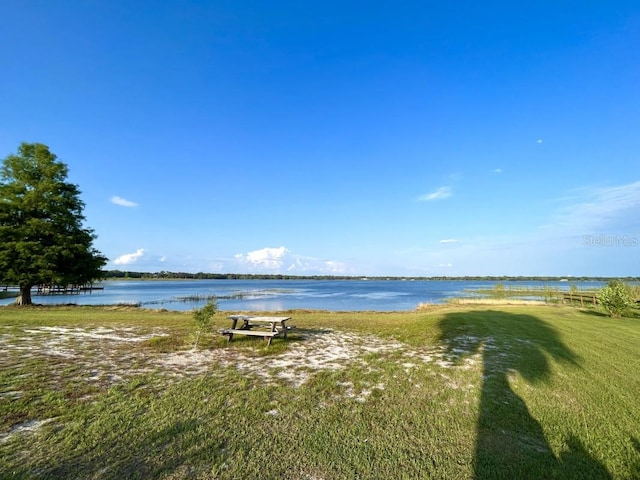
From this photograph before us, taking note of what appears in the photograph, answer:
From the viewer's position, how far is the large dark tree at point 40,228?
1836 cm

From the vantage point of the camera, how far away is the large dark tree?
18.4m

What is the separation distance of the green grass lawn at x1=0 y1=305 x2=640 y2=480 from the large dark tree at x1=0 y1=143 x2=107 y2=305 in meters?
12.2

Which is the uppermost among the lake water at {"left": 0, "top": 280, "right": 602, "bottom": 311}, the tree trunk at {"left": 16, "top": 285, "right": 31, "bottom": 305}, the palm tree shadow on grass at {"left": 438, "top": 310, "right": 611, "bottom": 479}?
the tree trunk at {"left": 16, "top": 285, "right": 31, "bottom": 305}

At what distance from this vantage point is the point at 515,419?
488 centimetres

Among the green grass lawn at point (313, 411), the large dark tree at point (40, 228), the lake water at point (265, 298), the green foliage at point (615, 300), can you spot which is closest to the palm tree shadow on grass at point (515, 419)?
the green grass lawn at point (313, 411)


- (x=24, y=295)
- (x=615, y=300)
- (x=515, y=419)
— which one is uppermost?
(x=615, y=300)

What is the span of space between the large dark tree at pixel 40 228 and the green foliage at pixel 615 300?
1241 inches

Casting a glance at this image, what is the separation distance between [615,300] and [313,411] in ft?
72.4

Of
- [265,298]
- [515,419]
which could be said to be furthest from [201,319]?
[265,298]

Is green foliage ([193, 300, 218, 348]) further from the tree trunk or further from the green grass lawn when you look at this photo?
the tree trunk

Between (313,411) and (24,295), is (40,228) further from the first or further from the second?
(313,411)

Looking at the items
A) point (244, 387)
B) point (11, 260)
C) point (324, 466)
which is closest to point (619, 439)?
point (324, 466)

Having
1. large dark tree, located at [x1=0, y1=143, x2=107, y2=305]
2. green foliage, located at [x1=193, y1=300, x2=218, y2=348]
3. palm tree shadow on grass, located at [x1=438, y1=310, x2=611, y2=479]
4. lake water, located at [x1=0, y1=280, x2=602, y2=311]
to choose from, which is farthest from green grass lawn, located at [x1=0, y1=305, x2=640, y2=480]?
large dark tree, located at [x1=0, y1=143, x2=107, y2=305]

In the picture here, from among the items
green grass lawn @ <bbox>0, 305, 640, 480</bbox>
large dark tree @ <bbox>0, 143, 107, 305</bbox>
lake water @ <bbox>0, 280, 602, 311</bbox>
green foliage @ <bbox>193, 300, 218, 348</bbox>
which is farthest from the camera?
lake water @ <bbox>0, 280, 602, 311</bbox>
